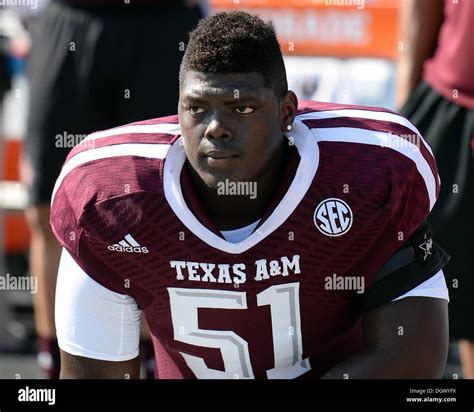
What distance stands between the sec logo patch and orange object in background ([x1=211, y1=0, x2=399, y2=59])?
2.14 meters

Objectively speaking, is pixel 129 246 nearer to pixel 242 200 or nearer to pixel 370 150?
pixel 242 200

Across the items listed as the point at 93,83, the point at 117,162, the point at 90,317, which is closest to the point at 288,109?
the point at 117,162

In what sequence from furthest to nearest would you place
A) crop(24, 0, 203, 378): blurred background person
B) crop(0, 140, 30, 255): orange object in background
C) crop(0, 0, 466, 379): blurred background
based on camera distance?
crop(0, 140, 30, 255): orange object in background, crop(0, 0, 466, 379): blurred background, crop(24, 0, 203, 378): blurred background person

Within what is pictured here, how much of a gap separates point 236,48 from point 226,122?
0.49 ft

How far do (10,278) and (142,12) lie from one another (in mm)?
1508

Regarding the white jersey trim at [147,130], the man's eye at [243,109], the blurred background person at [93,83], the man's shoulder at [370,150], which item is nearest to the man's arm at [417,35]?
the blurred background person at [93,83]

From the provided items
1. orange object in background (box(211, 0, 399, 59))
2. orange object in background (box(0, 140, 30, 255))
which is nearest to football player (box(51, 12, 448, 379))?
orange object in background (box(211, 0, 399, 59))

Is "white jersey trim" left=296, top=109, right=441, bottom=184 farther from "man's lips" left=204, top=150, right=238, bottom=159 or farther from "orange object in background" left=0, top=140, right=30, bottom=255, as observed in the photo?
"orange object in background" left=0, top=140, right=30, bottom=255

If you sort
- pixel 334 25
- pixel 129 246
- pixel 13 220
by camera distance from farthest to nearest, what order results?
pixel 13 220 → pixel 334 25 → pixel 129 246

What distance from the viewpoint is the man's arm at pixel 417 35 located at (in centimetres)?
350

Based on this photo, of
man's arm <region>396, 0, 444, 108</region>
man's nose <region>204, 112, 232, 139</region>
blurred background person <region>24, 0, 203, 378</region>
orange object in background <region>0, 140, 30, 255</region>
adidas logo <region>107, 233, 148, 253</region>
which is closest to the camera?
man's nose <region>204, 112, 232, 139</region>

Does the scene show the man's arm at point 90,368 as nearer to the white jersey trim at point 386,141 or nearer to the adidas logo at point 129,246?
the adidas logo at point 129,246

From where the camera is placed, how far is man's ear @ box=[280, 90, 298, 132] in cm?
264

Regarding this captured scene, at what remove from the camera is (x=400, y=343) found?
261cm
